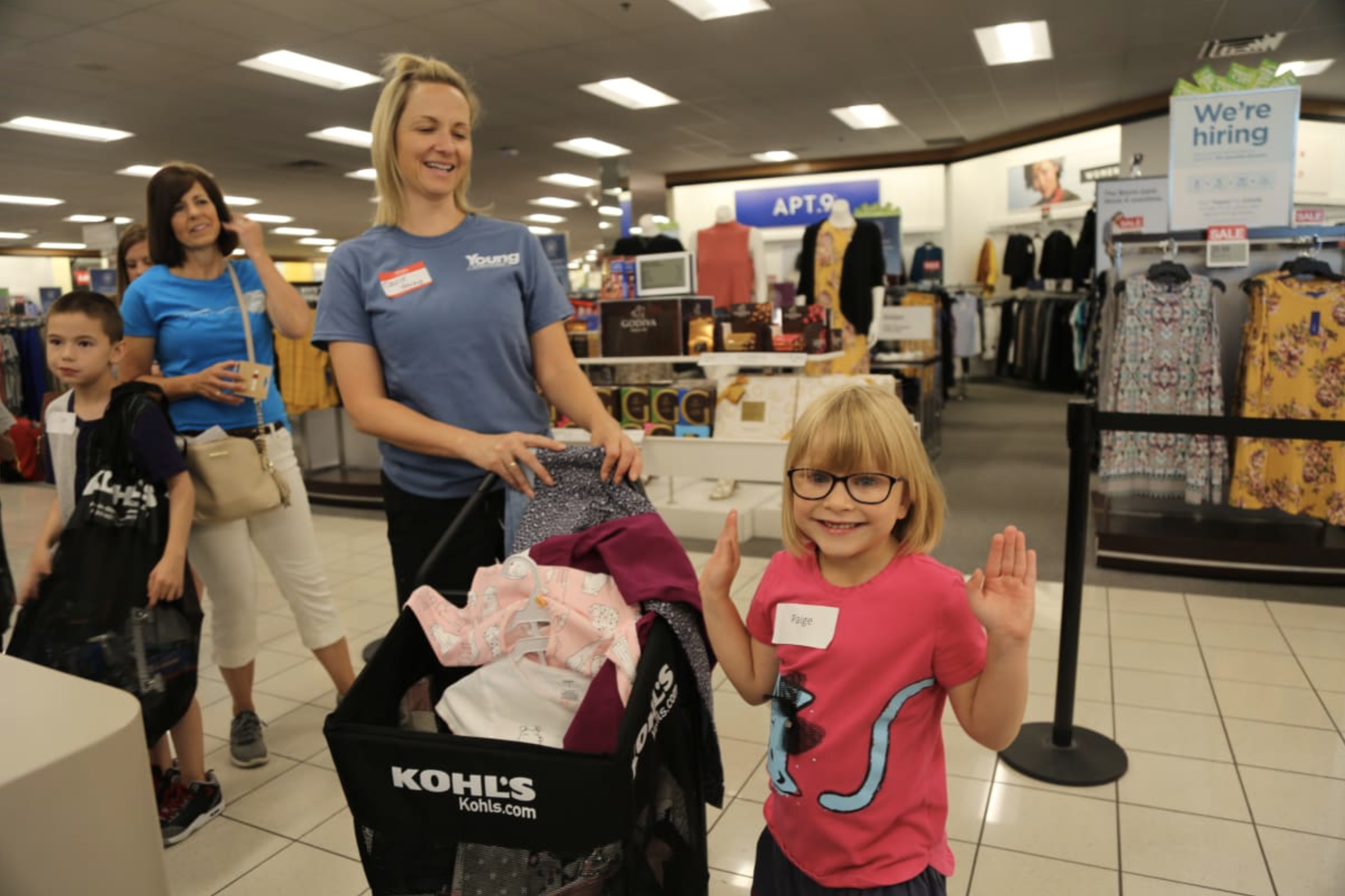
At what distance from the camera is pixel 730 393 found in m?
5.02

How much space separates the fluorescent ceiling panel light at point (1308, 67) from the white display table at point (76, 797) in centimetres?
1152

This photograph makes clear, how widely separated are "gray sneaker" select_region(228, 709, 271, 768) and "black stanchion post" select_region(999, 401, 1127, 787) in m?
2.32

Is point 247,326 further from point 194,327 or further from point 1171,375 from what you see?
point 1171,375

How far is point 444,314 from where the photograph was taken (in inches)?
66.5

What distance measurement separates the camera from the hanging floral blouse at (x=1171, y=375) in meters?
4.45

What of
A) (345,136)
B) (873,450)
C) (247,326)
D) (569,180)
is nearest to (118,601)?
(247,326)

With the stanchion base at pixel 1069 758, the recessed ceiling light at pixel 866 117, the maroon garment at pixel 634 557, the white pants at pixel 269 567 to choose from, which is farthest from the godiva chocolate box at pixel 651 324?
the recessed ceiling light at pixel 866 117

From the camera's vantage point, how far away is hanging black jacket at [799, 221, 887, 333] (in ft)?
22.1

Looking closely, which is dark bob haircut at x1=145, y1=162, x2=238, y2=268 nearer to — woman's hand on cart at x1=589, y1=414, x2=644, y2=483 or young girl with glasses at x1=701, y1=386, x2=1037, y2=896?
woman's hand on cart at x1=589, y1=414, x2=644, y2=483

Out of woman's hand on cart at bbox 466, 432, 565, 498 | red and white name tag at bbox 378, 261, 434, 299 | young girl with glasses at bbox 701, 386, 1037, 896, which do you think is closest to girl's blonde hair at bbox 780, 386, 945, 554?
young girl with glasses at bbox 701, 386, 1037, 896

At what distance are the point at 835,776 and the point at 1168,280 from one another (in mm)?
4243

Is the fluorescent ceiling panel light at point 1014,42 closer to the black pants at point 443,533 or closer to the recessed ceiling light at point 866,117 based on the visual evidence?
the recessed ceiling light at point 866,117

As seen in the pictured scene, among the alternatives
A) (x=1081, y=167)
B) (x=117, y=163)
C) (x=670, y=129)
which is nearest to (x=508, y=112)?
(x=670, y=129)

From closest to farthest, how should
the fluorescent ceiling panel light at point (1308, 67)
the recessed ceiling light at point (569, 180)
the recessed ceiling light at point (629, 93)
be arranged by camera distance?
the fluorescent ceiling panel light at point (1308, 67)
the recessed ceiling light at point (629, 93)
the recessed ceiling light at point (569, 180)
